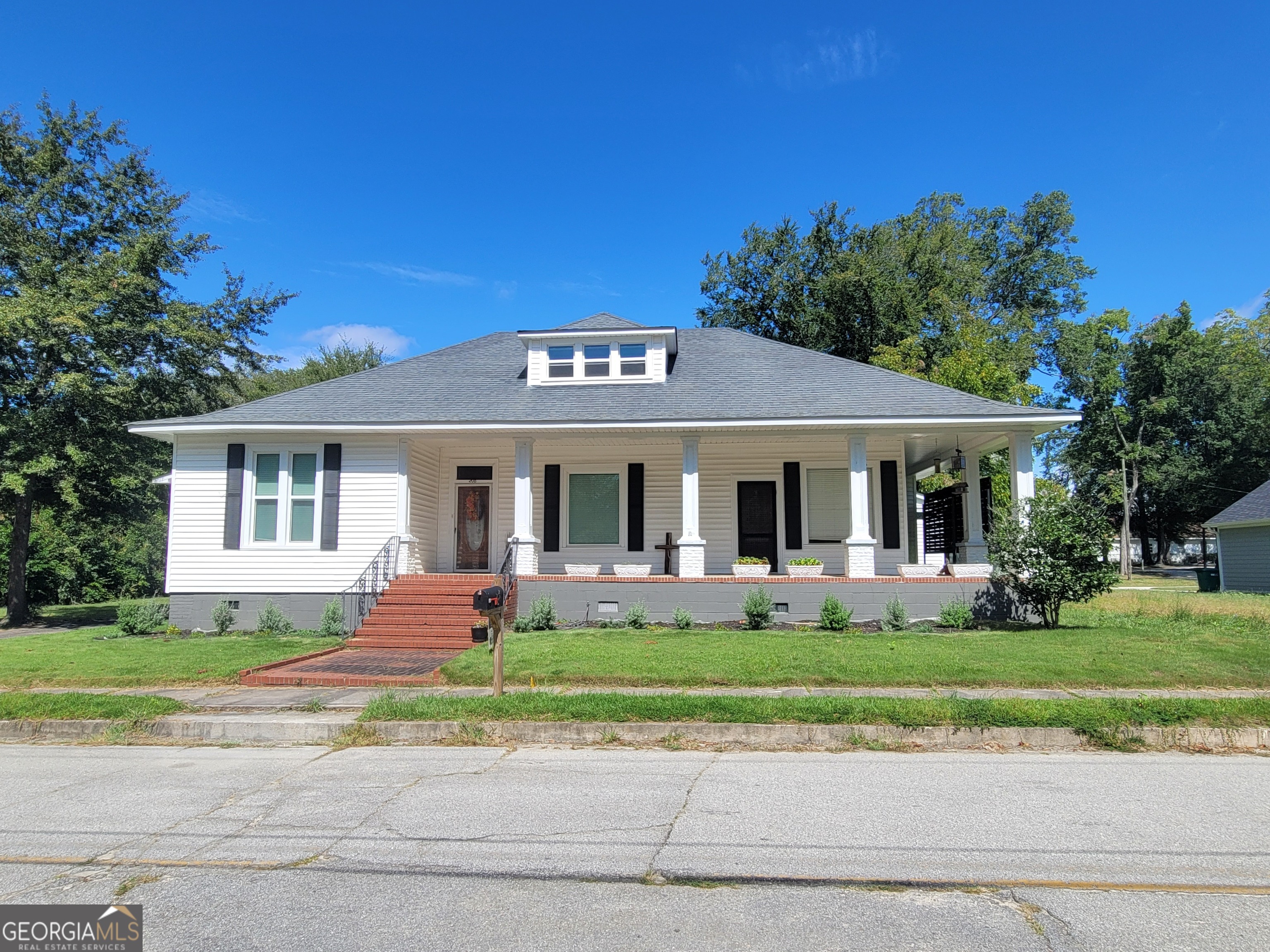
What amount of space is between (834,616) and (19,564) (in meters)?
19.3

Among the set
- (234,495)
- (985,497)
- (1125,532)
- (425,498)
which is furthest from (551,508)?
(1125,532)

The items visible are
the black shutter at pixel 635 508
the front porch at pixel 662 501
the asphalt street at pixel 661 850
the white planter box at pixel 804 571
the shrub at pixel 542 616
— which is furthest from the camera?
the black shutter at pixel 635 508

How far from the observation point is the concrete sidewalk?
8.48 m

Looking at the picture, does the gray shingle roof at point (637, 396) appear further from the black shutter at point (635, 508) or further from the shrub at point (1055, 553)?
the shrub at point (1055, 553)

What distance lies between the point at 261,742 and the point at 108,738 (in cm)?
153

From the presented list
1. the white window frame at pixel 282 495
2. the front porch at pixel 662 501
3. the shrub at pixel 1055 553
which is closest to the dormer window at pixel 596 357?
the front porch at pixel 662 501

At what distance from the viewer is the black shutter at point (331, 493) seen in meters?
15.6

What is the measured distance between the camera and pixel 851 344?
3341 centimetres

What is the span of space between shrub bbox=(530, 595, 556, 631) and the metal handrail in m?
2.94

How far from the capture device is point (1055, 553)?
13016mm

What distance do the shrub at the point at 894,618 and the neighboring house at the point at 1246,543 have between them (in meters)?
23.3

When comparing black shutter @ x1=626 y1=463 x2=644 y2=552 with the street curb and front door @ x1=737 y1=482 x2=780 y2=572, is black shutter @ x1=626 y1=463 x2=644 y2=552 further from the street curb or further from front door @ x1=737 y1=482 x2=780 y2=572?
the street curb

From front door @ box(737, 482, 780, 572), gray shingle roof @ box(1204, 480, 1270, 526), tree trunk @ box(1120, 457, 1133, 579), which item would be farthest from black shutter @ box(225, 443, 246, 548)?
tree trunk @ box(1120, 457, 1133, 579)

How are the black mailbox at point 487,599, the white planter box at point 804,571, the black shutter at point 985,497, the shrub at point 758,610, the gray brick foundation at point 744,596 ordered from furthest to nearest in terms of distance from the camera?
the black shutter at point 985,497 < the white planter box at point 804,571 < the gray brick foundation at point 744,596 < the shrub at point 758,610 < the black mailbox at point 487,599
